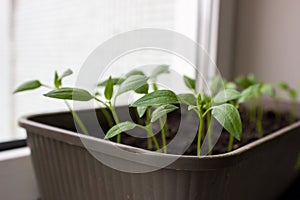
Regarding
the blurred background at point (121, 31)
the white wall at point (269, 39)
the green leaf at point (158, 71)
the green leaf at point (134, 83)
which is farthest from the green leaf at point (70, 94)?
the white wall at point (269, 39)

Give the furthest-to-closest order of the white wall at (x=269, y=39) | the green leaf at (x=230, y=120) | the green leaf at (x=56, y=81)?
the white wall at (x=269, y=39), the green leaf at (x=56, y=81), the green leaf at (x=230, y=120)

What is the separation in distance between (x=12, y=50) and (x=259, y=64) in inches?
31.1

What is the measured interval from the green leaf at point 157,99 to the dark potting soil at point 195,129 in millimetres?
98

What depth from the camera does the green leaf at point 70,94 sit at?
0.47m

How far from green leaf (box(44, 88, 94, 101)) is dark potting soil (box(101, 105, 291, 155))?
149 millimetres

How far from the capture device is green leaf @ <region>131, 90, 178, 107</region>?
0.42 meters

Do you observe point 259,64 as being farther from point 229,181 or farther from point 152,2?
point 229,181

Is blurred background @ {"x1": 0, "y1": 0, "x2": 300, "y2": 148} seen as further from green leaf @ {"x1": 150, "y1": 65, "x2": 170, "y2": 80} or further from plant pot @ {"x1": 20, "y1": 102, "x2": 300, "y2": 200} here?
green leaf @ {"x1": 150, "y1": 65, "x2": 170, "y2": 80}

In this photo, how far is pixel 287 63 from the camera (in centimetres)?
108

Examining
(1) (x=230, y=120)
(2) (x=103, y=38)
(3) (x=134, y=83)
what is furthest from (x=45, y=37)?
(1) (x=230, y=120)

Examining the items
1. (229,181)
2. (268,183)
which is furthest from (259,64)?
(229,181)

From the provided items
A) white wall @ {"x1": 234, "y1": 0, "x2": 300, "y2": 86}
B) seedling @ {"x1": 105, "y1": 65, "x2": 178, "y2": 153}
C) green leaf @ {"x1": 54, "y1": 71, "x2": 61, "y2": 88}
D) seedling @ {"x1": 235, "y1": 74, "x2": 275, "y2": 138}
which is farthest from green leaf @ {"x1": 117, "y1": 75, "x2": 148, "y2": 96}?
white wall @ {"x1": 234, "y1": 0, "x2": 300, "y2": 86}

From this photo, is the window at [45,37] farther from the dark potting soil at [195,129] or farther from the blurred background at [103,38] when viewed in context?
the dark potting soil at [195,129]

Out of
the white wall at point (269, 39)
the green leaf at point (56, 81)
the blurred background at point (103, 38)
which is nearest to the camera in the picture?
the green leaf at point (56, 81)
